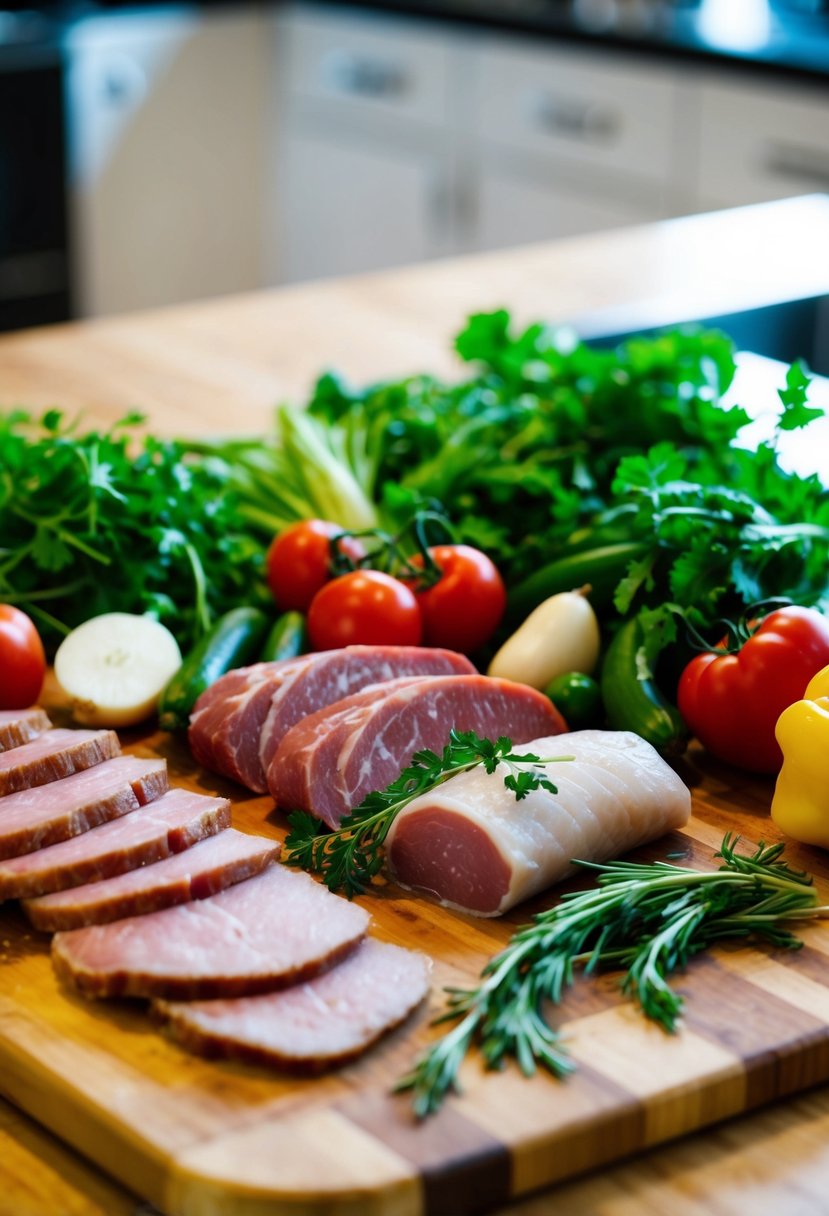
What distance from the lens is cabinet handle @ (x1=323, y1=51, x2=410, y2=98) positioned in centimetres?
611

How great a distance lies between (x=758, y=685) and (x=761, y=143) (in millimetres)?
3537

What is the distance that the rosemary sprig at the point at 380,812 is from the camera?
1.74m

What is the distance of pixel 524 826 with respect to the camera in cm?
170

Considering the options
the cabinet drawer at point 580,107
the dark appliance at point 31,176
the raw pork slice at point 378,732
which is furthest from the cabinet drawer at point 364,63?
the raw pork slice at point 378,732

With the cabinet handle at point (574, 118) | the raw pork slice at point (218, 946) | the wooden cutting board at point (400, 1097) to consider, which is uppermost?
the cabinet handle at point (574, 118)

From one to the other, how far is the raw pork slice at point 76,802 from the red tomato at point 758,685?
26.8 inches

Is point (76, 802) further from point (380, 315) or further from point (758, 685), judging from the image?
point (380, 315)

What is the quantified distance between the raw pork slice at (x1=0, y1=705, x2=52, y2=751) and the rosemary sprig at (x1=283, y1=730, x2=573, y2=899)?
379 mm

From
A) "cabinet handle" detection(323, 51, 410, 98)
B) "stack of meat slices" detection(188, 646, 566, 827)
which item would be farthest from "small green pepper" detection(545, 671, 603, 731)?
"cabinet handle" detection(323, 51, 410, 98)

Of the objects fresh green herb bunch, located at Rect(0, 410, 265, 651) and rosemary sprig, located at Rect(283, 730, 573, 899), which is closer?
rosemary sprig, located at Rect(283, 730, 573, 899)

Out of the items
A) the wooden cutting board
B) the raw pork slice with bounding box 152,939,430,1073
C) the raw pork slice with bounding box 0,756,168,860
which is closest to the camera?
the wooden cutting board

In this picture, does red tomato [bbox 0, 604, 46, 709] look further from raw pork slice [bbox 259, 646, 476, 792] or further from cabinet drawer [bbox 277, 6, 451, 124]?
cabinet drawer [bbox 277, 6, 451, 124]

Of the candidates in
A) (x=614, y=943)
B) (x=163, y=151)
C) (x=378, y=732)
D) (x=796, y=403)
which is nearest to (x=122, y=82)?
(x=163, y=151)

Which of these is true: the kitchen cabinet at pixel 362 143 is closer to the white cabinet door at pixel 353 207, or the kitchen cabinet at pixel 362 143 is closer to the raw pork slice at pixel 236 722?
the white cabinet door at pixel 353 207
